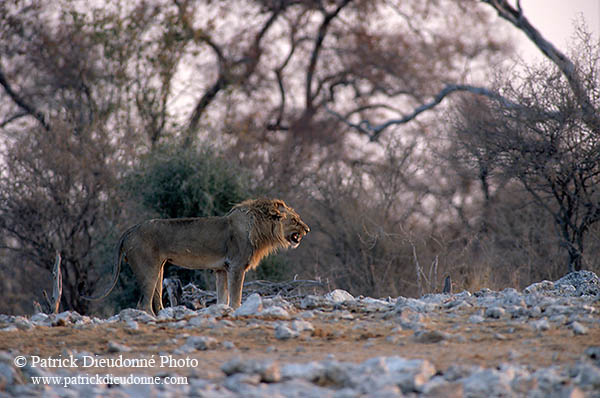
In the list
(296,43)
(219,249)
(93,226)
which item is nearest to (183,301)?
(219,249)

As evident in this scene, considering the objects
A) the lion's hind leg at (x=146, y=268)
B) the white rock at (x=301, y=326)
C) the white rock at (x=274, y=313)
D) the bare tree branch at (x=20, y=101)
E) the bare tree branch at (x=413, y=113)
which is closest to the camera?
the white rock at (x=301, y=326)

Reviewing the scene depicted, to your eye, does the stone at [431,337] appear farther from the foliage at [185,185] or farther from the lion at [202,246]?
the foliage at [185,185]

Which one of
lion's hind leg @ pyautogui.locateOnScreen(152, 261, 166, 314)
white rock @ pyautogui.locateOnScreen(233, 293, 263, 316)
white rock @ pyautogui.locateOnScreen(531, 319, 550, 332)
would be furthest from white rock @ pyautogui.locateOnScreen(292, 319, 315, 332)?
lion's hind leg @ pyautogui.locateOnScreen(152, 261, 166, 314)

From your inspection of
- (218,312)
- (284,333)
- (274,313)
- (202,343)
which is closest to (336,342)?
(284,333)

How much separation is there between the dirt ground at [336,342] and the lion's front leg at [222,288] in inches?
123

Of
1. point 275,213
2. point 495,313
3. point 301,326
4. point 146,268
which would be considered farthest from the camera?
point 275,213

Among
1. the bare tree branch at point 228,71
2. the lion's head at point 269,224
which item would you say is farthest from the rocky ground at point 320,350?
the bare tree branch at point 228,71

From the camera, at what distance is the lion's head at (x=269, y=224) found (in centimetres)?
1167

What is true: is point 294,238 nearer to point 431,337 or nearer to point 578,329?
point 431,337

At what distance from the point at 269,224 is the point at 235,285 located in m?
1.18

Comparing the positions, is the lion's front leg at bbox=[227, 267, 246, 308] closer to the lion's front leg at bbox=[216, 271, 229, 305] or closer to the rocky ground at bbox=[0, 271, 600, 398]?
the lion's front leg at bbox=[216, 271, 229, 305]

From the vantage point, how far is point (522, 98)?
17.9 meters

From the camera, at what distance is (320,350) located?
22.3 ft

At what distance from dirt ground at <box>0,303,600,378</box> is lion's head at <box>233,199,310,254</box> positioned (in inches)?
132
